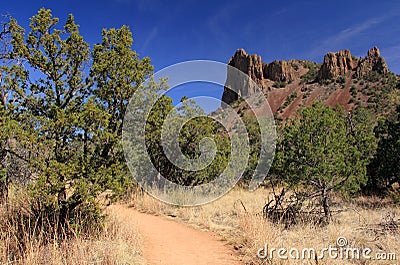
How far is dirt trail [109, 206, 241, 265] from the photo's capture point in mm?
4969

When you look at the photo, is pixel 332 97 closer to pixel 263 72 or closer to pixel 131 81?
pixel 263 72

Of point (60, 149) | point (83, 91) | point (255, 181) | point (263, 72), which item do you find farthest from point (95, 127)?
point (263, 72)

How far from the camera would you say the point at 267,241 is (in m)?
5.27

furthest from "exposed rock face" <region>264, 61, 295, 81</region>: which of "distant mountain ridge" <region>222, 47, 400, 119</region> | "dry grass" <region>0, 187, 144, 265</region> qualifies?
"dry grass" <region>0, 187, 144, 265</region>

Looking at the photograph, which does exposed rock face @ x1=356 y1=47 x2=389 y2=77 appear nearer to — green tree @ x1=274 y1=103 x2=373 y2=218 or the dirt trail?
green tree @ x1=274 y1=103 x2=373 y2=218

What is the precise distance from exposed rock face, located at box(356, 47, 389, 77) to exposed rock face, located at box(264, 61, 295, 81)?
23.0 metres

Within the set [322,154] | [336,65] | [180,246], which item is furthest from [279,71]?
[180,246]

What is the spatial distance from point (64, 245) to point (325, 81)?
81.7 m

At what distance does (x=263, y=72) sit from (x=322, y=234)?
99.3 metres

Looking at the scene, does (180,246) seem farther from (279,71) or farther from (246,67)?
(246,67)

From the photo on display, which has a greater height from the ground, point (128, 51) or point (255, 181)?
point (128, 51)

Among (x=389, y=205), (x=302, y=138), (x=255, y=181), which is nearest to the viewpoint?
(x=302, y=138)

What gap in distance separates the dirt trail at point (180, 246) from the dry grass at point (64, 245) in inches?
14.3

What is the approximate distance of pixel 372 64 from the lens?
230ft
